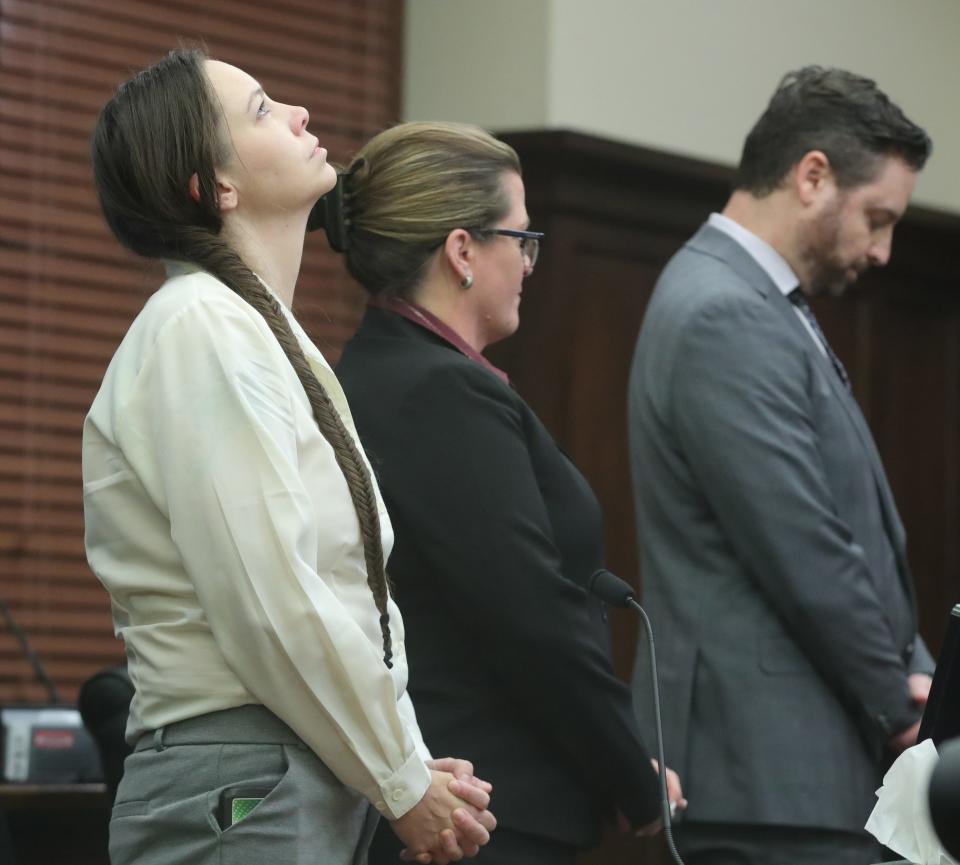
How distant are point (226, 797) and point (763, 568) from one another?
3.60 feet

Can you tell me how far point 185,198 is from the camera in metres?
1.72

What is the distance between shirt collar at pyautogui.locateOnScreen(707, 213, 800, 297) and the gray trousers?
1.37 m

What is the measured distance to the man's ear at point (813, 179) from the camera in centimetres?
274

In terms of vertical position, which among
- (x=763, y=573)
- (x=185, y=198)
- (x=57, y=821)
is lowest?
(x=57, y=821)

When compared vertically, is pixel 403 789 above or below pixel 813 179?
below

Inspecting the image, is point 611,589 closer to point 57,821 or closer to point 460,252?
point 460,252

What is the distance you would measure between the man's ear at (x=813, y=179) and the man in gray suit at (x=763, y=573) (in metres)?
0.12

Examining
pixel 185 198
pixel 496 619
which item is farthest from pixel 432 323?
pixel 185 198

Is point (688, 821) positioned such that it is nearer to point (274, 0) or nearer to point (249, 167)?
point (249, 167)

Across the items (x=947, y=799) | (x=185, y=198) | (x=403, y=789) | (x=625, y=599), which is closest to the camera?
(x=947, y=799)

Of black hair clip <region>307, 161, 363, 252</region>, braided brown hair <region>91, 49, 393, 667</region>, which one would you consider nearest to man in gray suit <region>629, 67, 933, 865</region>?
black hair clip <region>307, 161, 363, 252</region>

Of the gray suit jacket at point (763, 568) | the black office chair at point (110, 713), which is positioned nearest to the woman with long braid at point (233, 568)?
the gray suit jacket at point (763, 568)

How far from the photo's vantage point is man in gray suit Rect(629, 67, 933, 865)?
2.41 m

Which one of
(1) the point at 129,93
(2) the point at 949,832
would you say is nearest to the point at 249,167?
(1) the point at 129,93
